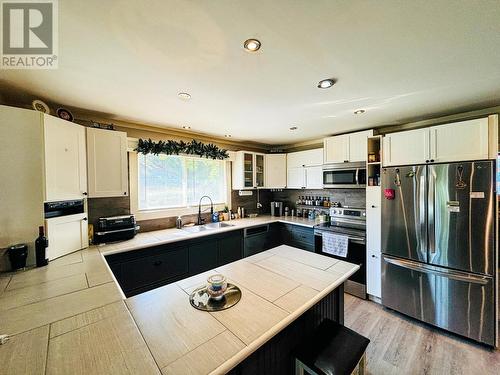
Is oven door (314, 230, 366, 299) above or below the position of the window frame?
below

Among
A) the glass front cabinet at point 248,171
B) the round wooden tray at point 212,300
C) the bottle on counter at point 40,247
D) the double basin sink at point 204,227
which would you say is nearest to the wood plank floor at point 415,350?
the round wooden tray at point 212,300

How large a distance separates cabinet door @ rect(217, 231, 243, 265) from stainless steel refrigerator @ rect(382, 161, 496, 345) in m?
2.05

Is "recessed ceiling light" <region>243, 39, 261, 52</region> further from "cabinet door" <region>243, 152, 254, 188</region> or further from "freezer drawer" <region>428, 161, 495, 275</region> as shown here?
"cabinet door" <region>243, 152, 254, 188</region>

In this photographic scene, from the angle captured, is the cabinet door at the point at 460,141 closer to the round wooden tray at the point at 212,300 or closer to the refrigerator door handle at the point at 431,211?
the refrigerator door handle at the point at 431,211

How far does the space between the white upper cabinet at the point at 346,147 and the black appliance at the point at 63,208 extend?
3.46 meters

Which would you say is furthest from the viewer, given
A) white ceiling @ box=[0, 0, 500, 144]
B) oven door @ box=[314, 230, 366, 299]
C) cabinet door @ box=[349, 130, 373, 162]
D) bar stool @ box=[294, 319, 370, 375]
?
cabinet door @ box=[349, 130, 373, 162]

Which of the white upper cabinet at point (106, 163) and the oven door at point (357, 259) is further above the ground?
the white upper cabinet at point (106, 163)

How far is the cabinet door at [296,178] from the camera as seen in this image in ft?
12.8

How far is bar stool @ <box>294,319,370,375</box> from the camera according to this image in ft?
3.64

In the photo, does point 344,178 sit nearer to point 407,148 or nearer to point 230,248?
point 407,148

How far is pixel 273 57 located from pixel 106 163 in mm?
2196

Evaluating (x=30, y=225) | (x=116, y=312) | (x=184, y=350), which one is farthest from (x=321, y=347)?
(x=30, y=225)

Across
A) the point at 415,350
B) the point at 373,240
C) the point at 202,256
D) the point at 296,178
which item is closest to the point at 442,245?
the point at 373,240

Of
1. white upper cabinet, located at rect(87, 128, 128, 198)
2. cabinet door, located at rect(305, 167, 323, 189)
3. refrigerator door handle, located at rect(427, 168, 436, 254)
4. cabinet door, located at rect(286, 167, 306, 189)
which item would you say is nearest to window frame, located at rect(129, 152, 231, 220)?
white upper cabinet, located at rect(87, 128, 128, 198)
